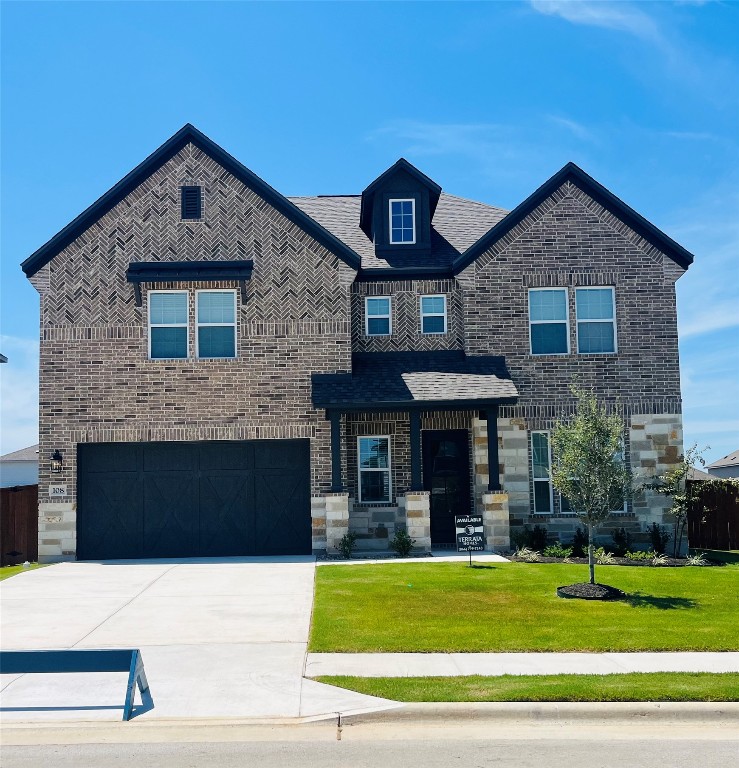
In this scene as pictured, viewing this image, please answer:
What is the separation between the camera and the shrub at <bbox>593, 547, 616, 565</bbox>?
17.5 m

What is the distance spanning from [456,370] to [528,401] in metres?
1.93

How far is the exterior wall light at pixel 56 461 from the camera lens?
1950 cm

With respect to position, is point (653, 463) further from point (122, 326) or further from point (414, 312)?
point (122, 326)

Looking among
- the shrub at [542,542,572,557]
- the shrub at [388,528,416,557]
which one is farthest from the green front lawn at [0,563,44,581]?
the shrub at [542,542,572,557]

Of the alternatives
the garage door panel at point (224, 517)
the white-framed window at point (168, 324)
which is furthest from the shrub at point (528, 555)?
the white-framed window at point (168, 324)

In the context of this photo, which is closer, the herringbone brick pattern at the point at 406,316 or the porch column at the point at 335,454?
the porch column at the point at 335,454

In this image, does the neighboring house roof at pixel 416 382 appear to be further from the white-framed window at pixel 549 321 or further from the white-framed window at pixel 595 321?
the white-framed window at pixel 595 321

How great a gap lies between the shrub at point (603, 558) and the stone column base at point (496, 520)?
202 centimetres

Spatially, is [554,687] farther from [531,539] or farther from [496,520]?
[531,539]

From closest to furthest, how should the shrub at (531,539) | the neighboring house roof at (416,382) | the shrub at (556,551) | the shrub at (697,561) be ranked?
1. the shrub at (697,561)
2. the shrub at (556,551)
3. the neighboring house roof at (416,382)
4. the shrub at (531,539)

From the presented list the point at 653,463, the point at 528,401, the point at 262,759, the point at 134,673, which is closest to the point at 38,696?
the point at 134,673

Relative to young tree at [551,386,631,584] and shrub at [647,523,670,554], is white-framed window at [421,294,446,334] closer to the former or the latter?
shrub at [647,523,670,554]

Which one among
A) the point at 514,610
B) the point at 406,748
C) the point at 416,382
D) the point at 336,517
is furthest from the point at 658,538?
the point at 406,748

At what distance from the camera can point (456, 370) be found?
20047 mm
